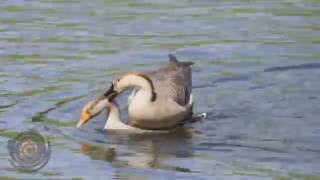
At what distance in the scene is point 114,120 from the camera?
13.8 meters

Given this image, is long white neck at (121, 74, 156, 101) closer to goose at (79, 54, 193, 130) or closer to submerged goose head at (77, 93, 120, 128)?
goose at (79, 54, 193, 130)

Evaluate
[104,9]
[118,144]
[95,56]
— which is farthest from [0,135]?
[104,9]

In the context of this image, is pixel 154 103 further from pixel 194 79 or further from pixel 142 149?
pixel 194 79

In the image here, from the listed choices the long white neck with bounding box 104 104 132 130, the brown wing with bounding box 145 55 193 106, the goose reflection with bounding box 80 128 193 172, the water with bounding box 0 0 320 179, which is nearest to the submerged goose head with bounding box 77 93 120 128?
the long white neck with bounding box 104 104 132 130

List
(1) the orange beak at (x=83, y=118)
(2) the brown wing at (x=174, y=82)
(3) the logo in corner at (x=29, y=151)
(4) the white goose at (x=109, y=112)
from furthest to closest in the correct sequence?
(2) the brown wing at (x=174, y=82)
(4) the white goose at (x=109, y=112)
(1) the orange beak at (x=83, y=118)
(3) the logo in corner at (x=29, y=151)

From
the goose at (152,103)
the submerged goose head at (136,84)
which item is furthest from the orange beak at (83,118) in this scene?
the submerged goose head at (136,84)

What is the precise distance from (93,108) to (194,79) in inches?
95.5

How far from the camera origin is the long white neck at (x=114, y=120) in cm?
1379

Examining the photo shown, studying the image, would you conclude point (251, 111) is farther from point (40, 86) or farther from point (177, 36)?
point (177, 36)

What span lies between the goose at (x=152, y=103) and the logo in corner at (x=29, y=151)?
0.80 meters

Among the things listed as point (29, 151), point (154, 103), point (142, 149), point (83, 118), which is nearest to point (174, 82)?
point (154, 103)

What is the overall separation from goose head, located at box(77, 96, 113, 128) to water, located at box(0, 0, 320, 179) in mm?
113

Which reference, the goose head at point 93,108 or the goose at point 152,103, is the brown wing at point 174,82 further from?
the goose head at point 93,108

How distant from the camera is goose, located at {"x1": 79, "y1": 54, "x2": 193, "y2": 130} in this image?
543 inches
